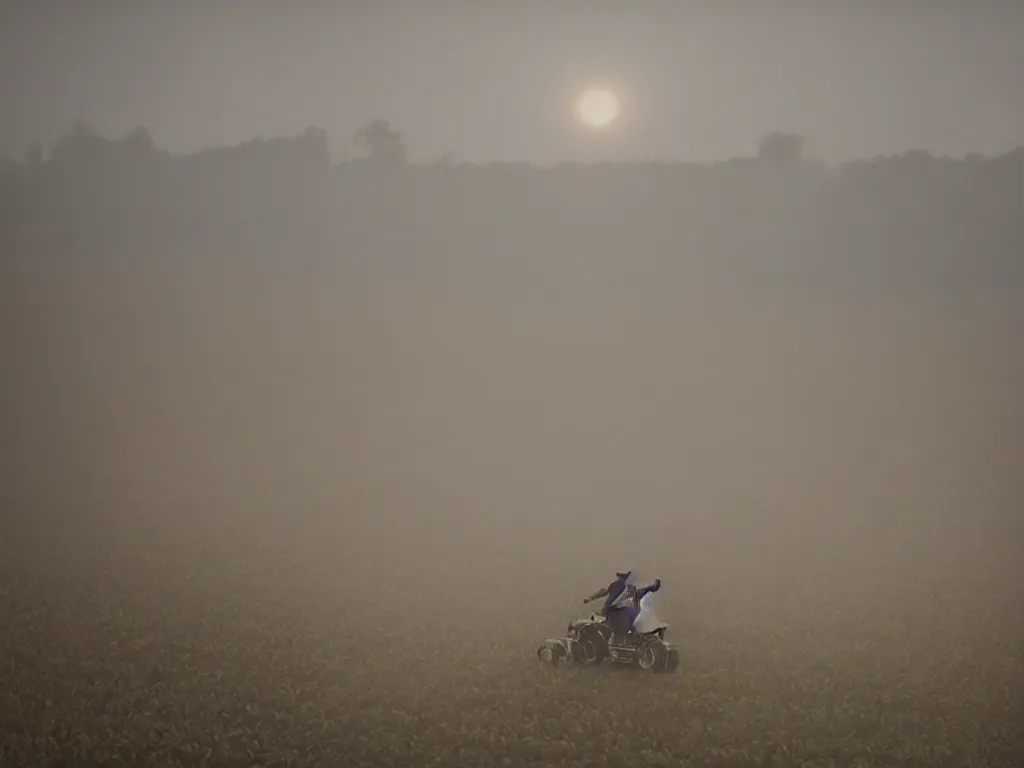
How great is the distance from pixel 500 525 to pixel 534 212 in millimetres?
3143

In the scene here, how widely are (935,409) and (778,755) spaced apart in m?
4.47

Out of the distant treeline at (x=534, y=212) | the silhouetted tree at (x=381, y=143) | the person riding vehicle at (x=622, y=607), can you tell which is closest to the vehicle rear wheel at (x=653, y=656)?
the person riding vehicle at (x=622, y=607)

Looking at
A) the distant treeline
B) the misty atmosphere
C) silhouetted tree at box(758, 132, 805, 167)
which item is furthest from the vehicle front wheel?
silhouetted tree at box(758, 132, 805, 167)

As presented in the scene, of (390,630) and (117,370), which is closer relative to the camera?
(390,630)

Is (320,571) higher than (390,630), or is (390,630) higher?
(320,571)

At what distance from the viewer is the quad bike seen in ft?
16.9

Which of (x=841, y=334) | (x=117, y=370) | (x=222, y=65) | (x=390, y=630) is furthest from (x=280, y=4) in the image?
(x=841, y=334)

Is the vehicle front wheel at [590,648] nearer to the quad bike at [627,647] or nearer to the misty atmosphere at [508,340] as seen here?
the quad bike at [627,647]

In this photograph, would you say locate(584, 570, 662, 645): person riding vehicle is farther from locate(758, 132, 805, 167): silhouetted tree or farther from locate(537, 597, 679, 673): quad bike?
locate(758, 132, 805, 167): silhouetted tree

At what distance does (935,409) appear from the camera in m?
7.55

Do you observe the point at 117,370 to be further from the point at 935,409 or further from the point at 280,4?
the point at 935,409

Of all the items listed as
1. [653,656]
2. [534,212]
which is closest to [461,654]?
[653,656]

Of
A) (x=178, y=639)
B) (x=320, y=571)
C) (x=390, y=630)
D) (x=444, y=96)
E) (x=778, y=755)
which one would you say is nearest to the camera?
(x=778, y=755)

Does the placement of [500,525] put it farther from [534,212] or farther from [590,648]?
[534,212]
